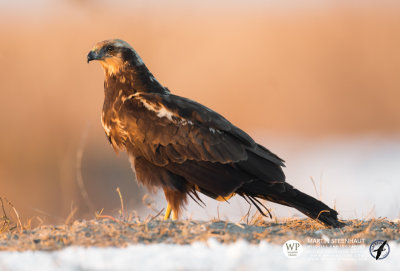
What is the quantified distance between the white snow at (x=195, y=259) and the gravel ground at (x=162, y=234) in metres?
0.20

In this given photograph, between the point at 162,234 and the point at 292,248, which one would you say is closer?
the point at 292,248

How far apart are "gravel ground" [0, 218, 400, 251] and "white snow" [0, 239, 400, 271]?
20 centimetres

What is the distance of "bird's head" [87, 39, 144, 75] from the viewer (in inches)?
265

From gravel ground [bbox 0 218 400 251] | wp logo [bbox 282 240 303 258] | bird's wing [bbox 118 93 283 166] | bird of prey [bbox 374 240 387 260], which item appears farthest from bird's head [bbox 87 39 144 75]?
bird of prey [bbox 374 240 387 260]

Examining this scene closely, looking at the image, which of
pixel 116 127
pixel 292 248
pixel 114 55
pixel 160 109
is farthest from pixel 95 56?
pixel 292 248

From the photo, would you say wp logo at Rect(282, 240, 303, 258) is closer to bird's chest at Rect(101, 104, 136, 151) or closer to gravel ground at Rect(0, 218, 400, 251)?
gravel ground at Rect(0, 218, 400, 251)

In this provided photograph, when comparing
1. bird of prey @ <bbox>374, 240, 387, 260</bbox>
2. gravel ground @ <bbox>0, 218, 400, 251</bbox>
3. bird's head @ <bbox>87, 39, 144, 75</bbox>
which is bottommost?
bird of prey @ <bbox>374, 240, 387, 260</bbox>

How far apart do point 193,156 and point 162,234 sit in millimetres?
1392

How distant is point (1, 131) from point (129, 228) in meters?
10.7

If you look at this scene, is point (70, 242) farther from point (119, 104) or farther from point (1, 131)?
point (1, 131)

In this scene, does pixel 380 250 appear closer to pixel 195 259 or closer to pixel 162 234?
pixel 195 259

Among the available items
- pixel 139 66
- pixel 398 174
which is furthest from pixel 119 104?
pixel 398 174

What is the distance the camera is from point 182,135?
608 centimetres

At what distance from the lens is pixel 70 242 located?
15.0 ft
